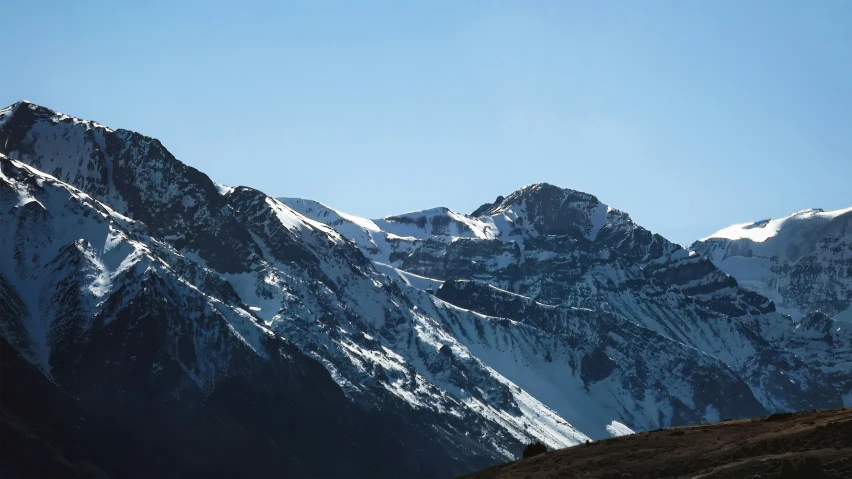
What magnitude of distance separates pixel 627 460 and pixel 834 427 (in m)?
14.7

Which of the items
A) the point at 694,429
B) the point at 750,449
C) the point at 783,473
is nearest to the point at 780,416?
the point at 694,429

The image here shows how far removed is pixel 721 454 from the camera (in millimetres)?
85438

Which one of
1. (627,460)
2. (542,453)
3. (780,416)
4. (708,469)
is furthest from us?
(542,453)

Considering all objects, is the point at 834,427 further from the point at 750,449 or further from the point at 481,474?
the point at 481,474

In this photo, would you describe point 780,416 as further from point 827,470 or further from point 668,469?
point 827,470

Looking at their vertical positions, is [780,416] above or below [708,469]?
above

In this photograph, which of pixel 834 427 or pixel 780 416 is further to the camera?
pixel 780 416

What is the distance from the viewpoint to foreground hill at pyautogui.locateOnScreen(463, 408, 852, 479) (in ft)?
253

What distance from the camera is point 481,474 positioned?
99750 millimetres

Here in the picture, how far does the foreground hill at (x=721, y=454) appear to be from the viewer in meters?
77.0

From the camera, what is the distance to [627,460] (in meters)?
89.9

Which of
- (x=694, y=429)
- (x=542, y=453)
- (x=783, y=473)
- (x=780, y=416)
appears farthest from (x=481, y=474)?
(x=783, y=473)

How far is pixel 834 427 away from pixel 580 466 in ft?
59.2

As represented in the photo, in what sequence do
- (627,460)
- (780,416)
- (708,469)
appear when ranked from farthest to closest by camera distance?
1. (780,416)
2. (627,460)
3. (708,469)
